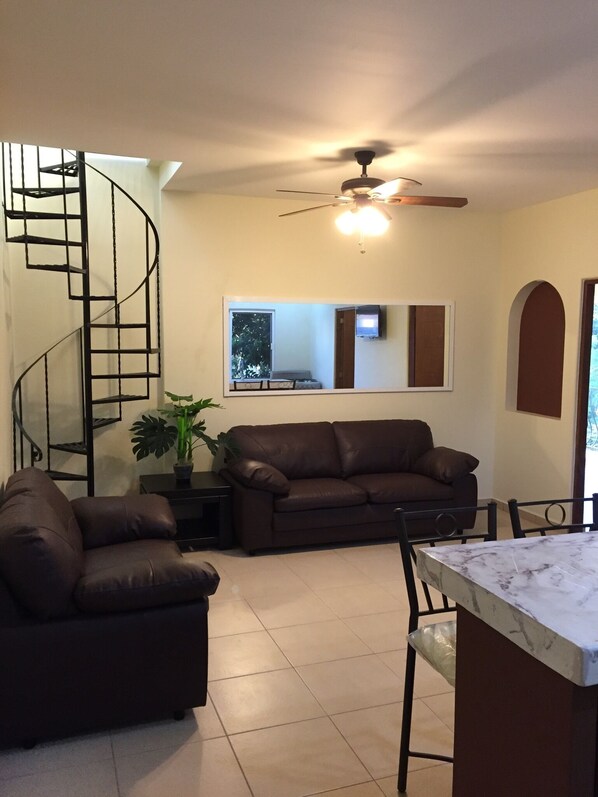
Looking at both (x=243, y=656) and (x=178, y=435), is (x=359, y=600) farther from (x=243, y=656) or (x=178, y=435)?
(x=178, y=435)

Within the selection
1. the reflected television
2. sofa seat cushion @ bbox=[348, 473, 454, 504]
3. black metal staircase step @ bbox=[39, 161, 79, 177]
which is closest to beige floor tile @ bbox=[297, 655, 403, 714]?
sofa seat cushion @ bbox=[348, 473, 454, 504]

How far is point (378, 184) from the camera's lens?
153 inches

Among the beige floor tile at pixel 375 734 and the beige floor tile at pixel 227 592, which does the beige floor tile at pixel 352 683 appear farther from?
the beige floor tile at pixel 227 592

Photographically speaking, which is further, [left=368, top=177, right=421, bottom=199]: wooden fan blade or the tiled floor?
[left=368, top=177, right=421, bottom=199]: wooden fan blade

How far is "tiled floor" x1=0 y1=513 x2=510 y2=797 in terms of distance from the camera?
2348mm

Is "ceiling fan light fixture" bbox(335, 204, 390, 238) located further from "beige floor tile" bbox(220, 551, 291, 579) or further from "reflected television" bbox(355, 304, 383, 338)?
"reflected television" bbox(355, 304, 383, 338)

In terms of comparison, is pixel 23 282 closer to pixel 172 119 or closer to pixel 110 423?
pixel 110 423

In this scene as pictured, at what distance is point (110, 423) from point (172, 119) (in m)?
2.45

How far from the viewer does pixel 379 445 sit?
5.60 metres

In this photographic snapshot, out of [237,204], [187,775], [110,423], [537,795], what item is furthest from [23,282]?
[537,795]

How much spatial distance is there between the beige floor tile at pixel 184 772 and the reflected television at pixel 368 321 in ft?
16.3

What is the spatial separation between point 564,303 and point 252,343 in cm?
351

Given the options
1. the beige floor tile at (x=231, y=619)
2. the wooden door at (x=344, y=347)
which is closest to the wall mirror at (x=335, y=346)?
the wooden door at (x=344, y=347)

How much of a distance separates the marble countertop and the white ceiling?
1797mm
